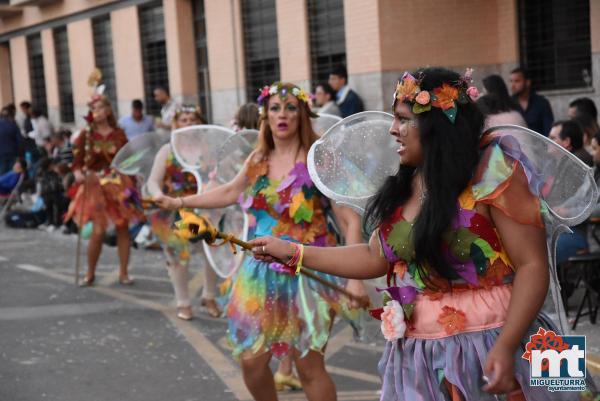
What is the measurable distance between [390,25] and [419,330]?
1068 centimetres

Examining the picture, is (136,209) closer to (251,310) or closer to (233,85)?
(251,310)

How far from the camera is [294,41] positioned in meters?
16.1

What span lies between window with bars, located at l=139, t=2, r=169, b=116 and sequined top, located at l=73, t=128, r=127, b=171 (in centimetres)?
959

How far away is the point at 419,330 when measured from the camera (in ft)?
11.7

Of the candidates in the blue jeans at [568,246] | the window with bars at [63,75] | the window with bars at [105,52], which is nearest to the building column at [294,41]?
the window with bars at [105,52]

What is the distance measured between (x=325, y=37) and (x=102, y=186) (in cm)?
568

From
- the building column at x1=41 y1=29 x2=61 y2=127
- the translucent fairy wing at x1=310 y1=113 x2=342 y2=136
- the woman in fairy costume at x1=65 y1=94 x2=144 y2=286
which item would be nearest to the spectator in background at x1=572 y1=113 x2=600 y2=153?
the translucent fairy wing at x1=310 y1=113 x2=342 y2=136

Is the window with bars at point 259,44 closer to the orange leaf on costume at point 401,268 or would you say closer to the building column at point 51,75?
the building column at point 51,75

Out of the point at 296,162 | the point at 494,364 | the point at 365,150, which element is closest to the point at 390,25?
the point at 296,162

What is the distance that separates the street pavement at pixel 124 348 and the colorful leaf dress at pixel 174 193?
537 millimetres

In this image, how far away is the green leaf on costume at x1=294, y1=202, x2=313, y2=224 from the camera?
5637 millimetres

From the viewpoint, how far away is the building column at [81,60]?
23.4m

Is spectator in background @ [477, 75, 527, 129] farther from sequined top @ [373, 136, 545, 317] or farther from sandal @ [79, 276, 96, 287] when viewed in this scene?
sequined top @ [373, 136, 545, 317]

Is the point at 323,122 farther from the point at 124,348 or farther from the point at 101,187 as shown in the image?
the point at 101,187
